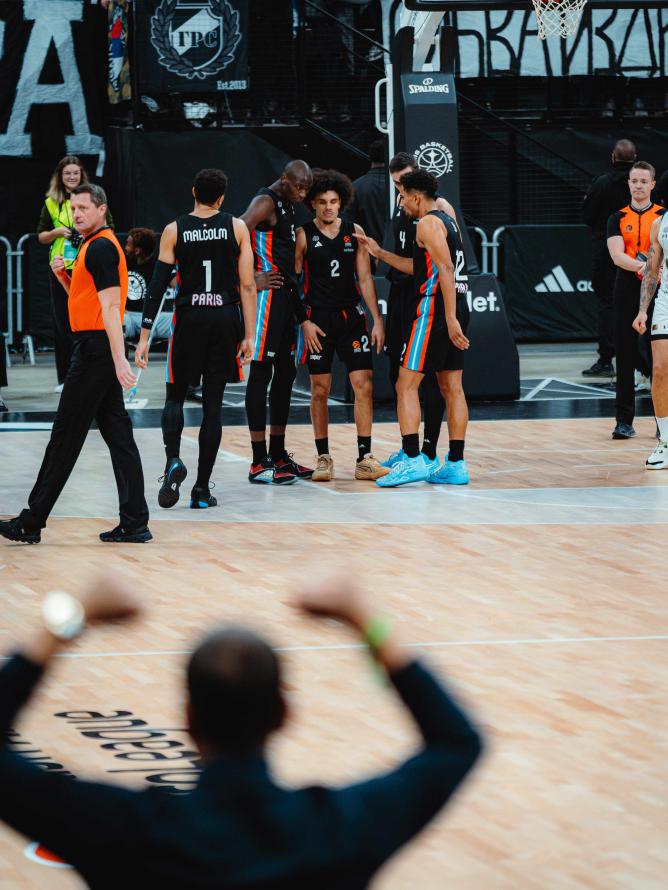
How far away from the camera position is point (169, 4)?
1894 centimetres

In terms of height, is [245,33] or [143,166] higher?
[245,33]

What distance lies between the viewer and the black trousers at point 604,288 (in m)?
15.6

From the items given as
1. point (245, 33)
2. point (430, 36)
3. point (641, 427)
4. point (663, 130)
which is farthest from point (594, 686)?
point (663, 130)

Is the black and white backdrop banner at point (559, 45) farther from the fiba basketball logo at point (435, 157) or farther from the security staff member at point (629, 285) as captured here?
the security staff member at point (629, 285)

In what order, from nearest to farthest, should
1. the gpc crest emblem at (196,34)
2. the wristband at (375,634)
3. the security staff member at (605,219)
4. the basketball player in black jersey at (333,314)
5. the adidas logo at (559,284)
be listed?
the wristband at (375,634)
the basketball player in black jersey at (333,314)
the security staff member at (605,219)
the gpc crest emblem at (196,34)
the adidas logo at (559,284)

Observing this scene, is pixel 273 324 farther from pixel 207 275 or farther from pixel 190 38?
pixel 190 38

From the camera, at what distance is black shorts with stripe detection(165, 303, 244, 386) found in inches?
346

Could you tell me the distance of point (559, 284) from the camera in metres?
20.8

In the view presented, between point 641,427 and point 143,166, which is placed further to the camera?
point 143,166

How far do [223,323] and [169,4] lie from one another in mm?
11241

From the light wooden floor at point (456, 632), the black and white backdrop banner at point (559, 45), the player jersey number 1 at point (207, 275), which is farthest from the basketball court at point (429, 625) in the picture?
the black and white backdrop banner at point (559, 45)

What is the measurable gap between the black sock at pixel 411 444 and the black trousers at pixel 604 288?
243 inches

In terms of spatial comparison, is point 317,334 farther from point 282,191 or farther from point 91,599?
point 91,599

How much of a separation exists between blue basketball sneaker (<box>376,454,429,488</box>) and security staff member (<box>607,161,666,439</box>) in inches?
92.8
